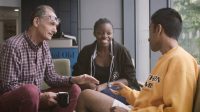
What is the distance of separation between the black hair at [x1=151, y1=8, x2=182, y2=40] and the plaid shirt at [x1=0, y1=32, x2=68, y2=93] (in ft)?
2.93

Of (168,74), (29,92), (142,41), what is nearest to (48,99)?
(29,92)

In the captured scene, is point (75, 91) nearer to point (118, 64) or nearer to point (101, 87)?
point (101, 87)

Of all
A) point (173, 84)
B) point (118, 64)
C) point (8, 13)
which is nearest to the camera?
point (173, 84)

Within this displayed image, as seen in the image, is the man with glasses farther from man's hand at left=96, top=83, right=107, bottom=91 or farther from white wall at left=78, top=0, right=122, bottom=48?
white wall at left=78, top=0, right=122, bottom=48

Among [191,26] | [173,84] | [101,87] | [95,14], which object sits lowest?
[101,87]

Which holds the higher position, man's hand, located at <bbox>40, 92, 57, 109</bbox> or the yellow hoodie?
the yellow hoodie

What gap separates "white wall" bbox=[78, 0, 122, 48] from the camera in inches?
192

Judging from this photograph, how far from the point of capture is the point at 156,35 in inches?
62.3

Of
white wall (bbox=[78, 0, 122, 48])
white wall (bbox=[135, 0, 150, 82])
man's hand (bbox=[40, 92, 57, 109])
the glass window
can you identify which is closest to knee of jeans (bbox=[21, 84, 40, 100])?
man's hand (bbox=[40, 92, 57, 109])

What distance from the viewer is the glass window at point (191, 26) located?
3.05 meters

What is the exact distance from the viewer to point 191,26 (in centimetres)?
314

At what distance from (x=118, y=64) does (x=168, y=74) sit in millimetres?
1289

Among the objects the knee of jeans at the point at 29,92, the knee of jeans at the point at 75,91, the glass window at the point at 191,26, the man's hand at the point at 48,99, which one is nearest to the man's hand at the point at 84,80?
the knee of jeans at the point at 75,91

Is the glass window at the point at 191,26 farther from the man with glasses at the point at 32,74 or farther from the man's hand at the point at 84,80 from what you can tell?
the man with glasses at the point at 32,74
